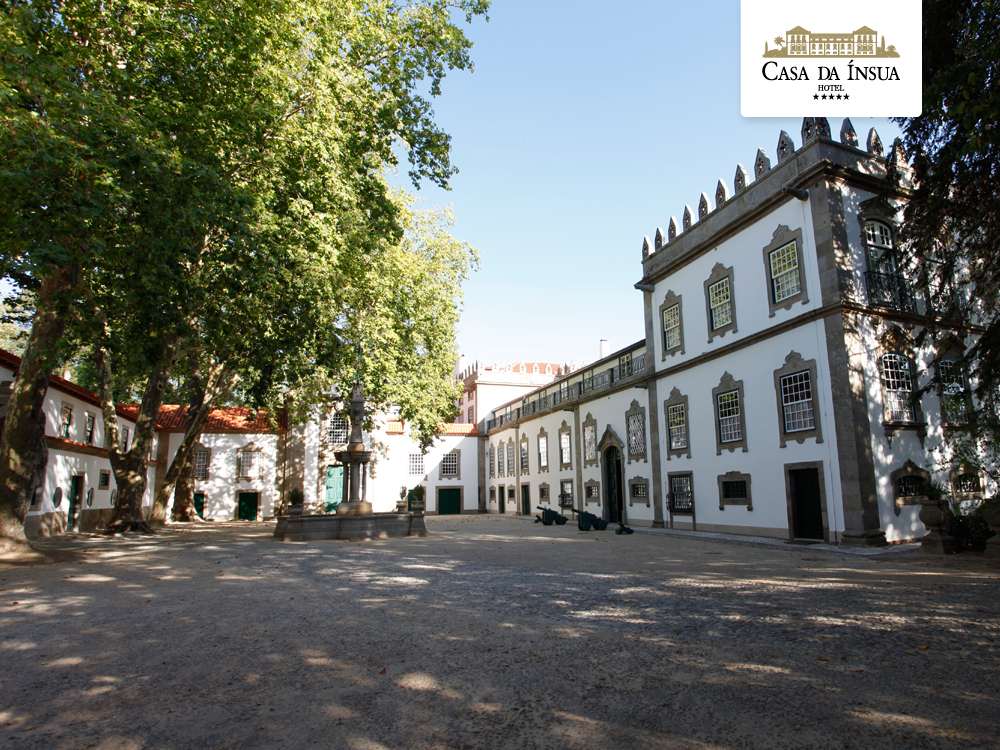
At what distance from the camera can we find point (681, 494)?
835 inches

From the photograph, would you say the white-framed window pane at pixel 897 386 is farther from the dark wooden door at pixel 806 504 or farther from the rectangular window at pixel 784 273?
the rectangular window at pixel 784 273

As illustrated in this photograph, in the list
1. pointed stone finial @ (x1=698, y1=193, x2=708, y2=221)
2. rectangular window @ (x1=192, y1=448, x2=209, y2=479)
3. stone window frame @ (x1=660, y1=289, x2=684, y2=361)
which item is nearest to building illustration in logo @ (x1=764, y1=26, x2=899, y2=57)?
pointed stone finial @ (x1=698, y1=193, x2=708, y2=221)

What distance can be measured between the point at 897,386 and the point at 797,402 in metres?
2.54

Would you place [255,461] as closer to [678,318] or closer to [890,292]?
[678,318]

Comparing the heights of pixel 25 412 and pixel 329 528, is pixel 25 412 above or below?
above

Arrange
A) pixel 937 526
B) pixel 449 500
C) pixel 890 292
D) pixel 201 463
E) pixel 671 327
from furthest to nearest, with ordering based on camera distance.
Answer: pixel 449 500 → pixel 201 463 → pixel 671 327 → pixel 890 292 → pixel 937 526

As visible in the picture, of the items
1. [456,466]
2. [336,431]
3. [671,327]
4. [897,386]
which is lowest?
[456,466]

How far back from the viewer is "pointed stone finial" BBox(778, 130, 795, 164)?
17.1 meters

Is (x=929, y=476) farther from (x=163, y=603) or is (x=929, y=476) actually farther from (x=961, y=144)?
(x=163, y=603)

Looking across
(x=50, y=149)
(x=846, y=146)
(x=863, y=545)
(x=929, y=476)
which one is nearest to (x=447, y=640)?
(x=50, y=149)

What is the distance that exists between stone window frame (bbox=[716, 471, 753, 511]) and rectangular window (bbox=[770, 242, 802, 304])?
18.1 feet

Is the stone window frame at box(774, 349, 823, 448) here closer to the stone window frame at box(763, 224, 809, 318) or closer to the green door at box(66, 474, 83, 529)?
the stone window frame at box(763, 224, 809, 318)

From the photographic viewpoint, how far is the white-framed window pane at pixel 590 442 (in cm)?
2873

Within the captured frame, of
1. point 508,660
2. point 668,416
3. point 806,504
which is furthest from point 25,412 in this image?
point 668,416
